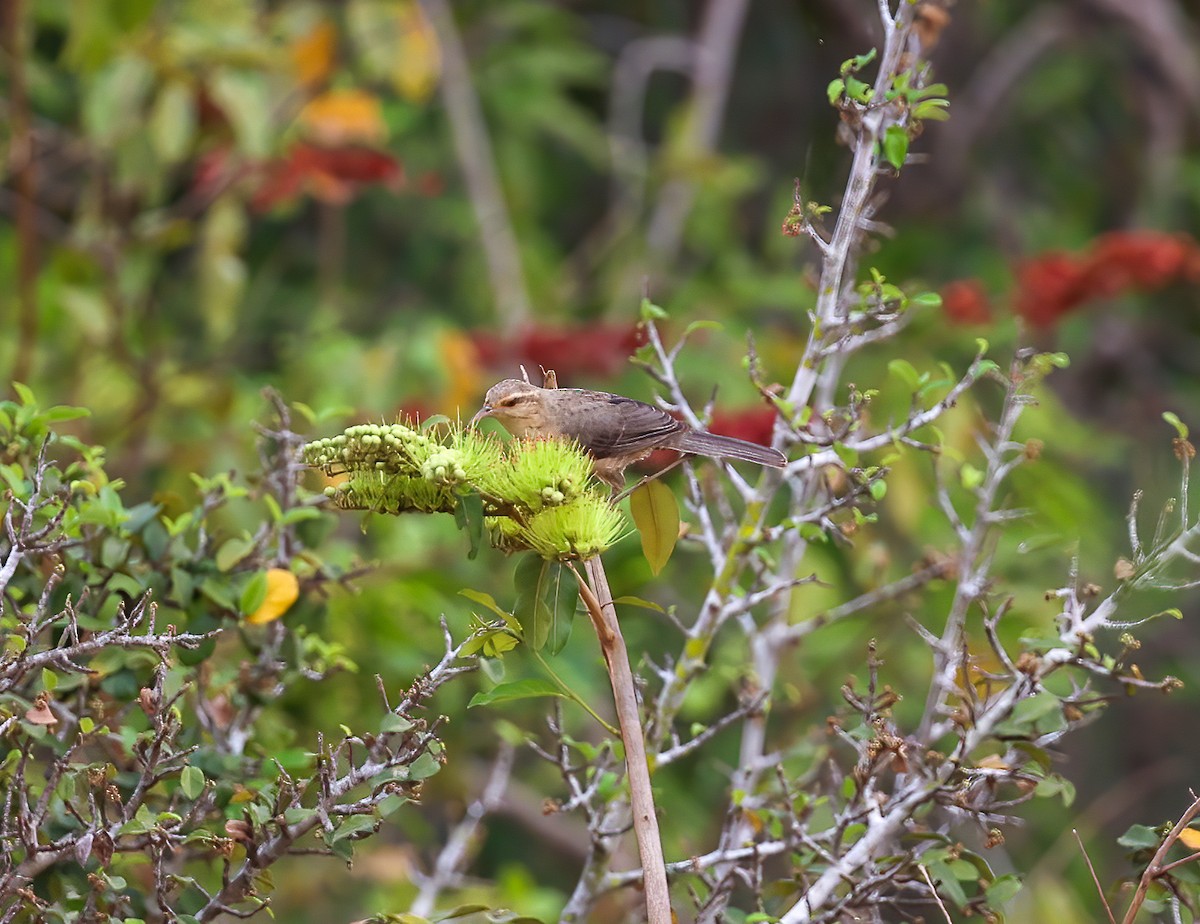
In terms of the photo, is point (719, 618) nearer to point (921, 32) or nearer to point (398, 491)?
point (398, 491)

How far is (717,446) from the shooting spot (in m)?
1.75

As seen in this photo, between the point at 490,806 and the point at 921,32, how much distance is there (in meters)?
1.23

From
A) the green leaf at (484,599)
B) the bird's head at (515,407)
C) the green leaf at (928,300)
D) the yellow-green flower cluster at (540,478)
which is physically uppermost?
the green leaf at (928,300)

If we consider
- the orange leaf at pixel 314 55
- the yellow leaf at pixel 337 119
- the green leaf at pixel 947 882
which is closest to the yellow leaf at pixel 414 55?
the orange leaf at pixel 314 55

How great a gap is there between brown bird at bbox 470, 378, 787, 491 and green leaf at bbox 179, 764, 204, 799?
54cm

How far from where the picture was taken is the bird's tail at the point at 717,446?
1719 mm

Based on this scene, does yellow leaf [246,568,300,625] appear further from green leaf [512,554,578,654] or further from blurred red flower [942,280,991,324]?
blurred red flower [942,280,991,324]

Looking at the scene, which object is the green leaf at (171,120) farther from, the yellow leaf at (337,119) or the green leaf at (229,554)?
the green leaf at (229,554)

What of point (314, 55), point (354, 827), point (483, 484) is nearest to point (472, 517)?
point (483, 484)

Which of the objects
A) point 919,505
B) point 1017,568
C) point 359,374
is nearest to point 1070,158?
point 919,505

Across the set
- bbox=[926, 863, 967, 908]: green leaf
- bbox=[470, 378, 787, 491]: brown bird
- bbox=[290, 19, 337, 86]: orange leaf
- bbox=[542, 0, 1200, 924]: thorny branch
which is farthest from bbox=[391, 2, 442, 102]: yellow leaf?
bbox=[926, 863, 967, 908]: green leaf

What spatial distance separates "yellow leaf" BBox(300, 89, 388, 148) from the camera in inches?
173

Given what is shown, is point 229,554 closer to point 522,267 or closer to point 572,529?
point 572,529

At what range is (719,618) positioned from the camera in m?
1.58
